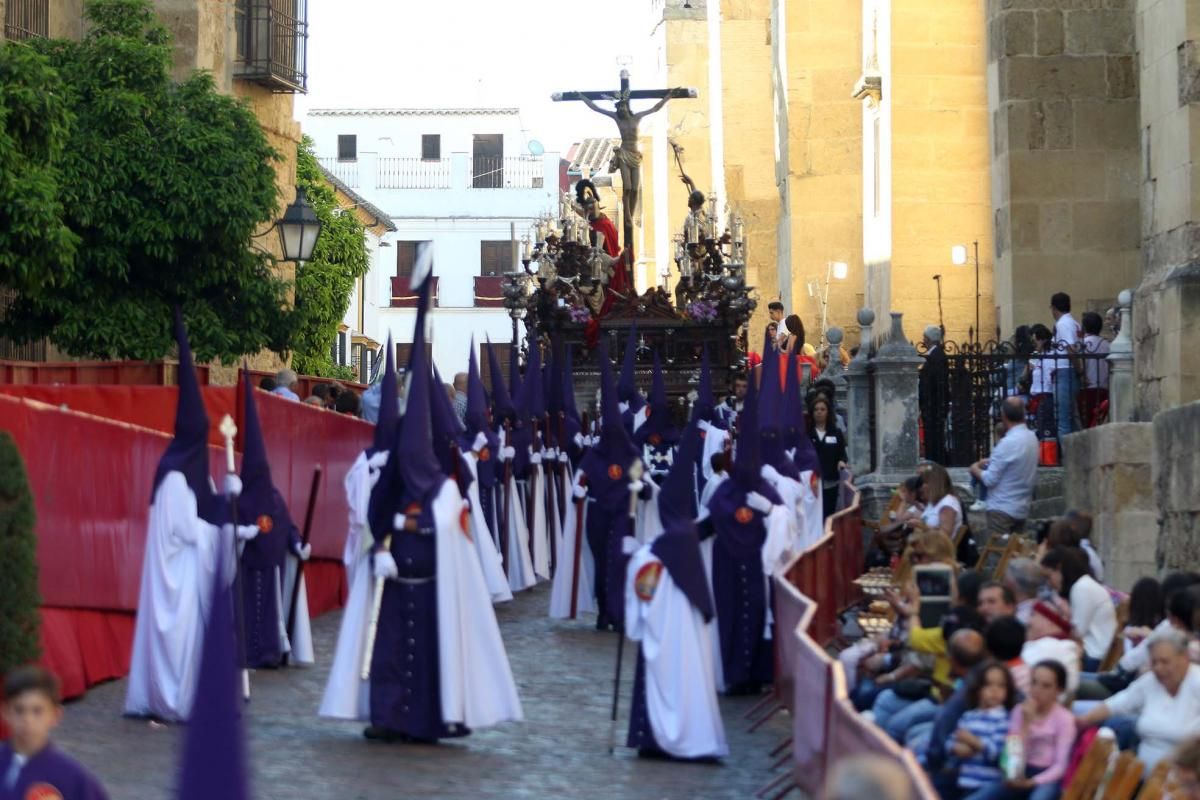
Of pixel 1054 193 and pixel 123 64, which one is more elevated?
pixel 123 64

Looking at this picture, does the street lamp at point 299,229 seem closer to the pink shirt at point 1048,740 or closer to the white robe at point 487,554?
the white robe at point 487,554

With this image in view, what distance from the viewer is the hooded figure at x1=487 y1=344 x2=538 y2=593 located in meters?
21.3

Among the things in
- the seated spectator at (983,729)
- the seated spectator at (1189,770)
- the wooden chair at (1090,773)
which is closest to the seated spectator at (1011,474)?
the seated spectator at (983,729)

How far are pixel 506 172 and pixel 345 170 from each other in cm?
543

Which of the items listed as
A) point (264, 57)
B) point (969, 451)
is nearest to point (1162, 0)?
point (969, 451)

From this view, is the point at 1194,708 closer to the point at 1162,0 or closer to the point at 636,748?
the point at 636,748

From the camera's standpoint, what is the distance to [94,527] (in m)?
14.8

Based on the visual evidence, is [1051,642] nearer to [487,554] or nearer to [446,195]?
[487,554]

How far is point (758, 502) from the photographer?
14789 mm

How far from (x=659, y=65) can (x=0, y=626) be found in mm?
50067

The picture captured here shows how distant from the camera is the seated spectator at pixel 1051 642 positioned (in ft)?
31.9

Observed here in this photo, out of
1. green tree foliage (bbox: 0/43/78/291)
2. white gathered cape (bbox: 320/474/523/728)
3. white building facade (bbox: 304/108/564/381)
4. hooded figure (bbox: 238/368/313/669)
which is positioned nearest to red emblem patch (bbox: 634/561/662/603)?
white gathered cape (bbox: 320/474/523/728)

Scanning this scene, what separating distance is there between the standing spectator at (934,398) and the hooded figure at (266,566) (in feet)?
22.9

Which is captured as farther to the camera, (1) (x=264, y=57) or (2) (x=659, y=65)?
(2) (x=659, y=65)
